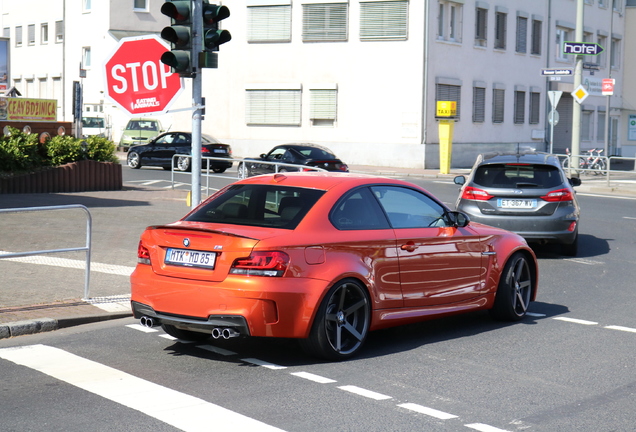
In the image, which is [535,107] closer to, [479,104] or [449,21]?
[479,104]

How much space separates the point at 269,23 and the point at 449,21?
8495 mm

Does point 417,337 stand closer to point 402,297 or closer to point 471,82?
point 402,297

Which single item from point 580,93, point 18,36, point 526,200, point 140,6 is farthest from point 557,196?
point 18,36

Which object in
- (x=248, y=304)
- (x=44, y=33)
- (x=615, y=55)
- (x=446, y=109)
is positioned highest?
(x=44, y=33)

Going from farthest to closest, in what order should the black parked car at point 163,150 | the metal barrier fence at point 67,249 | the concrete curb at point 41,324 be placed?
the black parked car at point 163,150 → the metal barrier fence at point 67,249 → the concrete curb at point 41,324

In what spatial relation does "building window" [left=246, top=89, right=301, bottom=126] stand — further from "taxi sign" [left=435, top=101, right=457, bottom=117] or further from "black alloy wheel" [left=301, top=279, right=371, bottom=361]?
"black alloy wheel" [left=301, top=279, right=371, bottom=361]

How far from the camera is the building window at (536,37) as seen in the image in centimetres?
4850

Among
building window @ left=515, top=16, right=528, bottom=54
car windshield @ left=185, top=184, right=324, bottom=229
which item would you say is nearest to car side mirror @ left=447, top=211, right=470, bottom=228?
car windshield @ left=185, top=184, right=324, bottom=229

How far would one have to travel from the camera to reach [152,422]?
18.9ft

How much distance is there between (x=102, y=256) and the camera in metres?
12.8

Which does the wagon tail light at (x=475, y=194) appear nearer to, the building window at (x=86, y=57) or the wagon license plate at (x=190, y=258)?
the wagon license plate at (x=190, y=258)

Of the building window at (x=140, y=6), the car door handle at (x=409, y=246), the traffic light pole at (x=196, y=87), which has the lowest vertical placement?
the car door handle at (x=409, y=246)

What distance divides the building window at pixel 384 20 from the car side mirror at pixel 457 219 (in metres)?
33.6

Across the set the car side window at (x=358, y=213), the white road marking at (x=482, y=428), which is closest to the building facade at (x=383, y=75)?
the car side window at (x=358, y=213)
